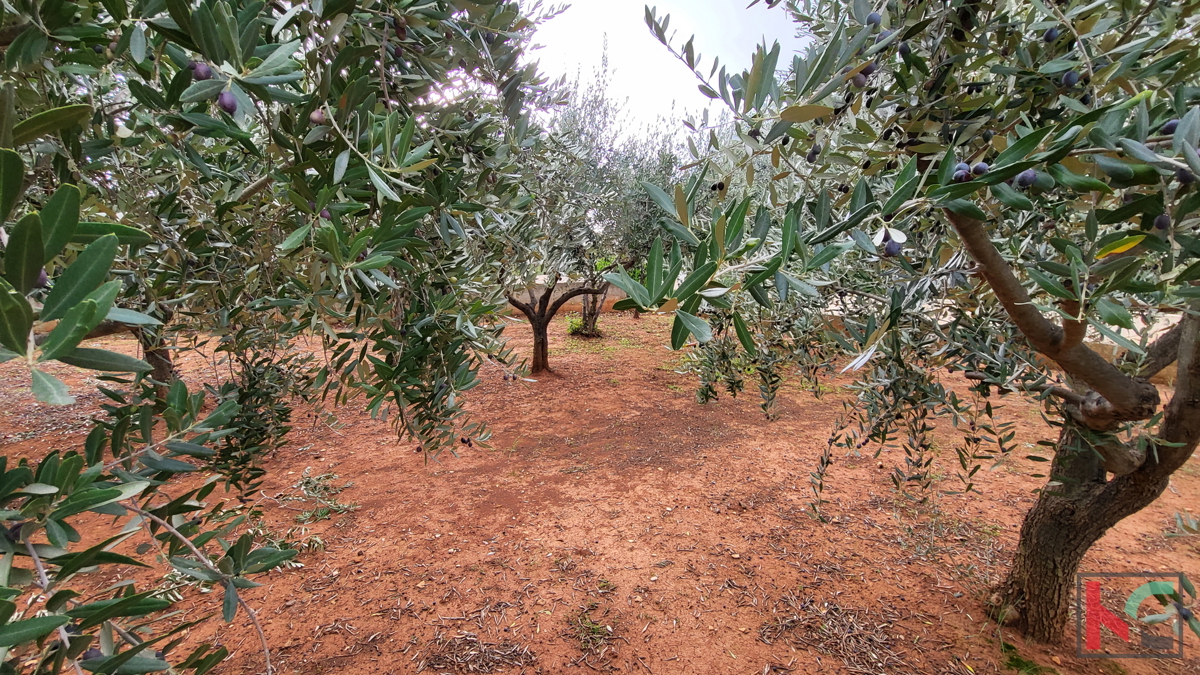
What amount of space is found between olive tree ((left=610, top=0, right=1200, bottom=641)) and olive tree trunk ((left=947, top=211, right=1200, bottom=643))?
0.01 meters

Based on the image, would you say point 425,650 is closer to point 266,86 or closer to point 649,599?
point 649,599

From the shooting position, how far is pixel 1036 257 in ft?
5.42

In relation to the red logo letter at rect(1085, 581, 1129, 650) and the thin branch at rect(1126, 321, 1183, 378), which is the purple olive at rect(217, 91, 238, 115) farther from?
the red logo letter at rect(1085, 581, 1129, 650)

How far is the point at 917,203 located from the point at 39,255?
3.47 ft

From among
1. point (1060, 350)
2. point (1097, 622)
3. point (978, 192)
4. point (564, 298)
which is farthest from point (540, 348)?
point (978, 192)

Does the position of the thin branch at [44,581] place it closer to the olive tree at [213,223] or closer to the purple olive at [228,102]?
the olive tree at [213,223]

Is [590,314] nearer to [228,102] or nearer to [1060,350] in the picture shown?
[1060,350]

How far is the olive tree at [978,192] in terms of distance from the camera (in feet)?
2.51

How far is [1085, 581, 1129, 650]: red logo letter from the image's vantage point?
2621 millimetres

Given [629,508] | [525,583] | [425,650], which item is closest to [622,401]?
[629,508]

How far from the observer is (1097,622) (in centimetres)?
274

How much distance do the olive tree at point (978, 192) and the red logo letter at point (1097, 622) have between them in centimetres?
88

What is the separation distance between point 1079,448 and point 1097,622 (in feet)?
4.98

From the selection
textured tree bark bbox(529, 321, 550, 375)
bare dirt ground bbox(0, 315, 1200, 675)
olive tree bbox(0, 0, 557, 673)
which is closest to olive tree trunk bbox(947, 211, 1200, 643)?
bare dirt ground bbox(0, 315, 1200, 675)
